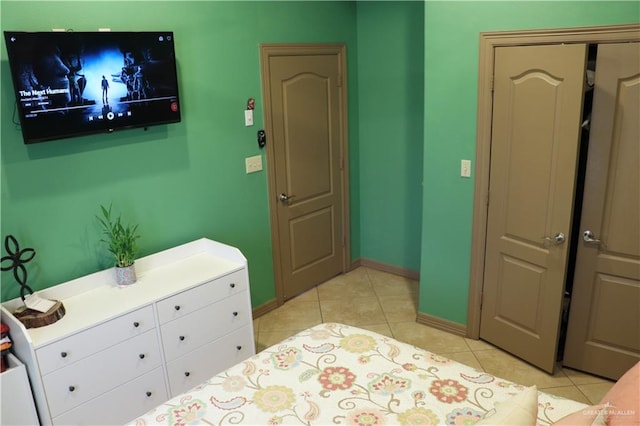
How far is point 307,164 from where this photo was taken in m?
4.24

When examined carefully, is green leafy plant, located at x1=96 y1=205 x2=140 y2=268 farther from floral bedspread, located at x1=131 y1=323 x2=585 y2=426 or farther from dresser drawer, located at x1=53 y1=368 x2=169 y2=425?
floral bedspread, located at x1=131 y1=323 x2=585 y2=426

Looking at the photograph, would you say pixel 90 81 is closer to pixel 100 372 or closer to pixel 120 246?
pixel 120 246

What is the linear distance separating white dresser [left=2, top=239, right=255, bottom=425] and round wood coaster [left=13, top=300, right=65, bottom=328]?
0.12 ft

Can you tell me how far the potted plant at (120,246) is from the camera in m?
2.86

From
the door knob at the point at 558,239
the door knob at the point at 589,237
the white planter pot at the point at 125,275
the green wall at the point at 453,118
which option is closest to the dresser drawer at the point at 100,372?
the white planter pot at the point at 125,275

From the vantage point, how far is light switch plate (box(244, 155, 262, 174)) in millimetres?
3723

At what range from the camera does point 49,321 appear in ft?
8.13

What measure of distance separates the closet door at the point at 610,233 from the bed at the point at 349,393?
1.27 m

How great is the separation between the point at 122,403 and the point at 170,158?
144cm

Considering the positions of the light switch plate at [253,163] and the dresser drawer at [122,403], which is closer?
the dresser drawer at [122,403]

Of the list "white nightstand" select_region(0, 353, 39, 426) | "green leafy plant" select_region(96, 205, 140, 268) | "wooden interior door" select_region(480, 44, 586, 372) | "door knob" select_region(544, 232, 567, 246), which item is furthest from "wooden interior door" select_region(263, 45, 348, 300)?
"white nightstand" select_region(0, 353, 39, 426)

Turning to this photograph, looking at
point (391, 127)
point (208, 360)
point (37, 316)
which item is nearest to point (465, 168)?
point (391, 127)

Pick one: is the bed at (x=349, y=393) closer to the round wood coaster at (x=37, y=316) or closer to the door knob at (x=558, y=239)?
the round wood coaster at (x=37, y=316)

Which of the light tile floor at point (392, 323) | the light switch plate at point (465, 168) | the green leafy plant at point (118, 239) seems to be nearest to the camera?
the green leafy plant at point (118, 239)
